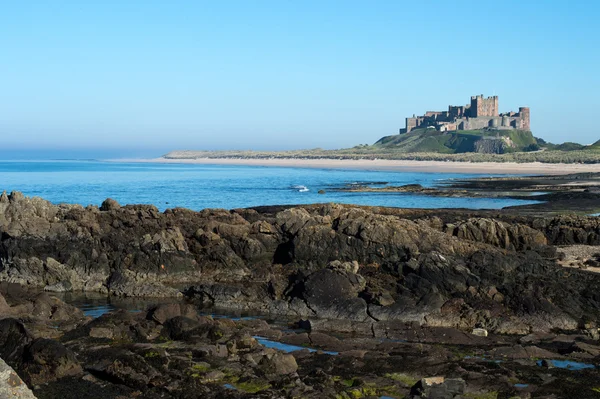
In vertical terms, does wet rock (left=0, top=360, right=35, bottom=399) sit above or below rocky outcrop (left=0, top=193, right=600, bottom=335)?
above

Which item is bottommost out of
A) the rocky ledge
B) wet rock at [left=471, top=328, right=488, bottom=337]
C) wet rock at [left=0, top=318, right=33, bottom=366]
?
wet rock at [left=471, top=328, right=488, bottom=337]

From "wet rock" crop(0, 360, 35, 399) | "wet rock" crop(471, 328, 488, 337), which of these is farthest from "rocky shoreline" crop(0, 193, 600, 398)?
"wet rock" crop(0, 360, 35, 399)

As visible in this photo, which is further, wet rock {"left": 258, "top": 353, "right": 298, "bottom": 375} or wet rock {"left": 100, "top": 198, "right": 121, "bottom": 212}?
wet rock {"left": 100, "top": 198, "right": 121, "bottom": 212}

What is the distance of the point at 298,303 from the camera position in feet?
58.6

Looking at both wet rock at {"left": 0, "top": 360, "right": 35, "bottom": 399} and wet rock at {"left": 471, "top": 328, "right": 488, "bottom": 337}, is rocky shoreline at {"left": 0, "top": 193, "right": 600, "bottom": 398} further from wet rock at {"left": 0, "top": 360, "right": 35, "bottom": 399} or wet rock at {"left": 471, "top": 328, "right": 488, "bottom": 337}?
wet rock at {"left": 0, "top": 360, "right": 35, "bottom": 399}

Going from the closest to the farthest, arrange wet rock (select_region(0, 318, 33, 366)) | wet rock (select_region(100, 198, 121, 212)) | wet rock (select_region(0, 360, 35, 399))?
wet rock (select_region(0, 360, 35, 399))
wet rock (select_region(0, 318, 33, 366))
wet rock (select_region(100, 198, 121, 212))

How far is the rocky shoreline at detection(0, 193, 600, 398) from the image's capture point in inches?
451

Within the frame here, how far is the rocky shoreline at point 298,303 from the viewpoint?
11.5 meters

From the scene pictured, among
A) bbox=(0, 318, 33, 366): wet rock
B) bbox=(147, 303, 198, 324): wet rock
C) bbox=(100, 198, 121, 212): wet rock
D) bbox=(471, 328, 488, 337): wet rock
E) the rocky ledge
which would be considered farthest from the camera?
bbox=(100, 198, 121, 212): wet rock

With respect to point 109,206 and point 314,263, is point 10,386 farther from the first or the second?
point 109,206

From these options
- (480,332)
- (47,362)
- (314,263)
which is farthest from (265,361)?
(314,263)

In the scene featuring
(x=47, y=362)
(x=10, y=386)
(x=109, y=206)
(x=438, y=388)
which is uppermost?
(x=109, y=206)

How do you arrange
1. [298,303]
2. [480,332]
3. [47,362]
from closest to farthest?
[47,362] → [480,332] → [298,303]

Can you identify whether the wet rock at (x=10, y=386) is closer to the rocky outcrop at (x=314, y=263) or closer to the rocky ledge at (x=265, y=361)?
the rocky ledge at (x=265, y=361)
